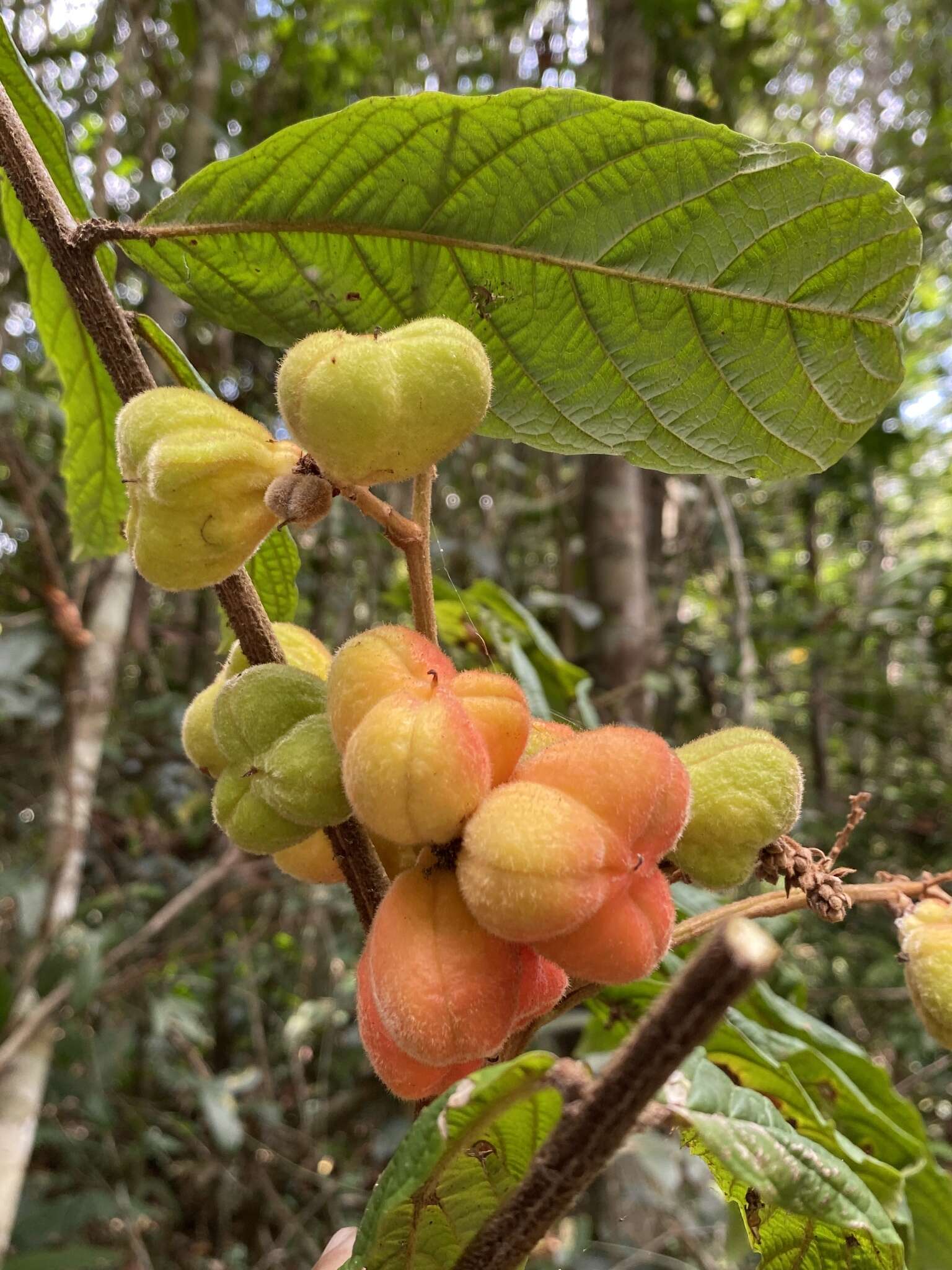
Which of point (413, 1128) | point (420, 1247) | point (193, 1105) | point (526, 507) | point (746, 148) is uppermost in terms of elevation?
point (526, 507)

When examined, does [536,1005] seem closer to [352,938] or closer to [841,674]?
[352,938]

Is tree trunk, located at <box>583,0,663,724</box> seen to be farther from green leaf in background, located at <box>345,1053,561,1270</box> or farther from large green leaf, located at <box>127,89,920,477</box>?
green leaf in background, located at <box>345,1053,561,1270</box>

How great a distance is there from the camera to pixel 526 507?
4.23 metres

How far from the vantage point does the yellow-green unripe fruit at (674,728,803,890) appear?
846 millimetres

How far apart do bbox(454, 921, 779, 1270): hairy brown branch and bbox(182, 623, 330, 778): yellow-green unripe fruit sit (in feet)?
1.80

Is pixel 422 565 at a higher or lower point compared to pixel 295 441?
lower

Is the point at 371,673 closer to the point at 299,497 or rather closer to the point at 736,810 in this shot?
the point at 299,497

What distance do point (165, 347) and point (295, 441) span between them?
1.01ft

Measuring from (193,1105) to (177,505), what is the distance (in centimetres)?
453

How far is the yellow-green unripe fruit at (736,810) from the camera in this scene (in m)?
0.85

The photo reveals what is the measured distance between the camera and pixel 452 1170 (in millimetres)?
799

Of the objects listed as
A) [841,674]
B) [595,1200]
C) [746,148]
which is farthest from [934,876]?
[841,674]

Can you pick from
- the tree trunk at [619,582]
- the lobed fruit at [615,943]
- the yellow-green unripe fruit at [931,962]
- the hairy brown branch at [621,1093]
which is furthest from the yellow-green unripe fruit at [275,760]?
the tree trunk at [619,582]

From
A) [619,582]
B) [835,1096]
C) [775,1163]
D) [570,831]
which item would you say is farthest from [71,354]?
[619,582]
